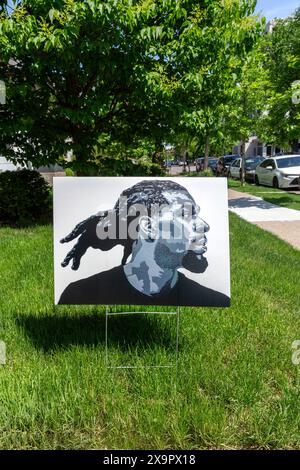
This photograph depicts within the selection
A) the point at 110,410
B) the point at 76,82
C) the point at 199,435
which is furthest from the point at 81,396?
the point at 76,82

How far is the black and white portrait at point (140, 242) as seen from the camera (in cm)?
323

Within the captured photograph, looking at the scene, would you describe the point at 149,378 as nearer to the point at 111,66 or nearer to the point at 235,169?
the point at 111,66

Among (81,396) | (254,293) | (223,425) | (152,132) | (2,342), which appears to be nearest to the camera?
(223,425)

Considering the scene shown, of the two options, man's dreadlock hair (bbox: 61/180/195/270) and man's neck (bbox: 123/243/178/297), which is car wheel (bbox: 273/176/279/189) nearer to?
man's dreadlock hair (bbox: 61/180/195/270)

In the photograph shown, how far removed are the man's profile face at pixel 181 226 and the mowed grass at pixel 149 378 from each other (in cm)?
87

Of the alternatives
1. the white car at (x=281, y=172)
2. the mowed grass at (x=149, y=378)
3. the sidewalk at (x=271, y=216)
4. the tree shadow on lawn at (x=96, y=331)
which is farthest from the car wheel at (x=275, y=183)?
the tree shadow on lawn at (x=96, y=331)

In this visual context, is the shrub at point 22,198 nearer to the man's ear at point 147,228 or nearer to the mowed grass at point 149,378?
the mowed grass at point 149,378

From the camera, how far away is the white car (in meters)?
19.1

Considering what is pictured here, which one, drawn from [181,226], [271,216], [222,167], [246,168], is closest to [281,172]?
[246,168]

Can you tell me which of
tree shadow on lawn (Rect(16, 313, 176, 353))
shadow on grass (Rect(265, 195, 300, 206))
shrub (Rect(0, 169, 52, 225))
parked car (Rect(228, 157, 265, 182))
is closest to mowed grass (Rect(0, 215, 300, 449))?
tree shadow on lawn (Rect(16, 313, 176, 353))

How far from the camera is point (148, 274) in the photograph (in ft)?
10.7

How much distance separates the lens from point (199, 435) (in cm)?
259
